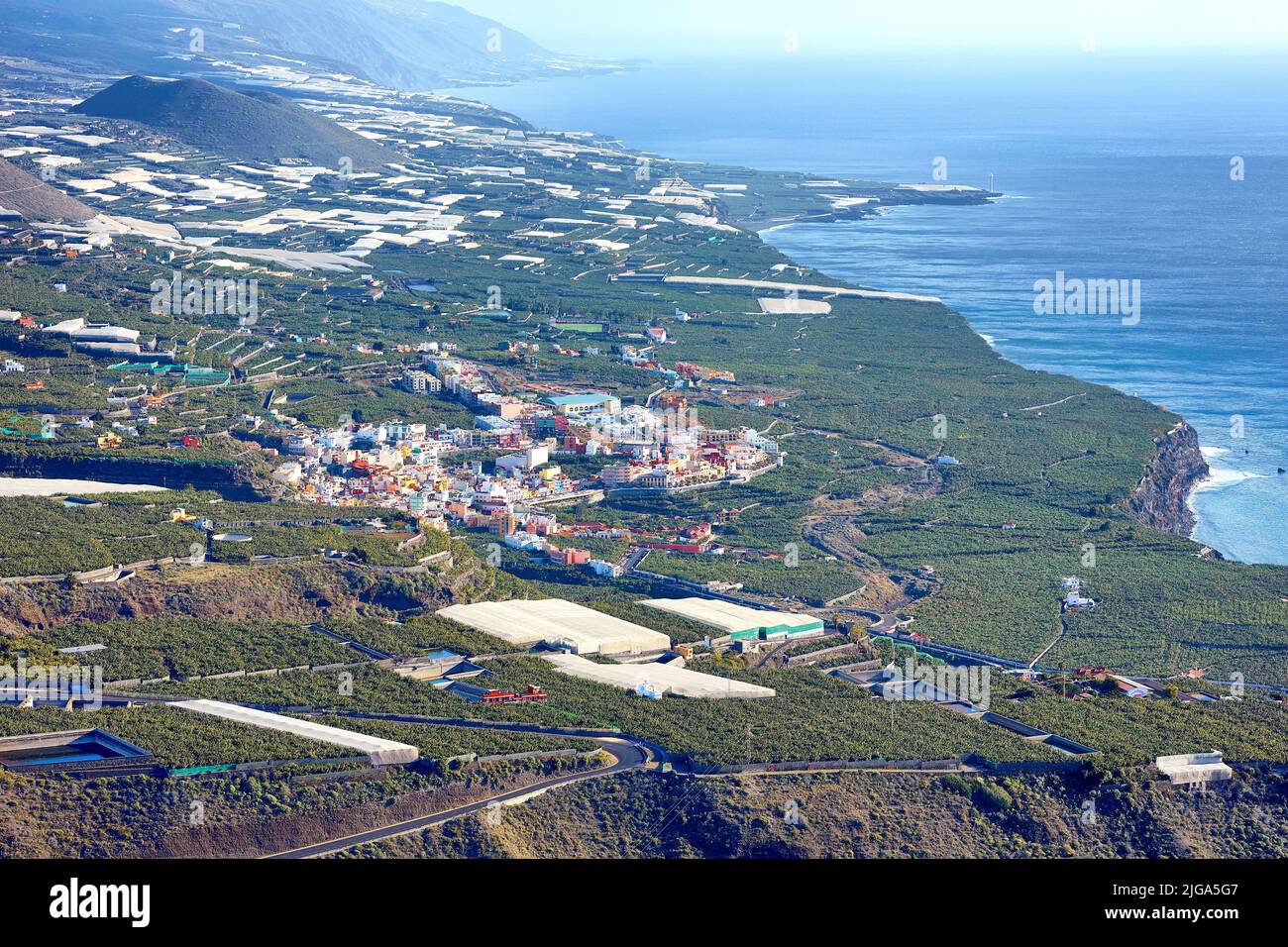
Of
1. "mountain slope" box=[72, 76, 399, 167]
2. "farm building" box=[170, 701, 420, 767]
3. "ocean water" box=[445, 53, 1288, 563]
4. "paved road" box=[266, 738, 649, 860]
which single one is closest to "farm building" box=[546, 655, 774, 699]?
"paved road" box=[266, 738, 649, 860]

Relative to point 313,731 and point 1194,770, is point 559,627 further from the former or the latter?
point 1194,770

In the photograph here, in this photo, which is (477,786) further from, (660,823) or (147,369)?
(147,369)

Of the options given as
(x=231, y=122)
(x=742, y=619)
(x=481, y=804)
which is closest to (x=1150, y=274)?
(x=742, y=619)

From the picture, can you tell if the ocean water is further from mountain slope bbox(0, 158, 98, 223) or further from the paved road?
mountain slope bbox(0, 158, 98, 223)

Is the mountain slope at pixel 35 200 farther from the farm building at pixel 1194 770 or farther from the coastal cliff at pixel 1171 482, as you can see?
the farm building at pixel 1194 770
